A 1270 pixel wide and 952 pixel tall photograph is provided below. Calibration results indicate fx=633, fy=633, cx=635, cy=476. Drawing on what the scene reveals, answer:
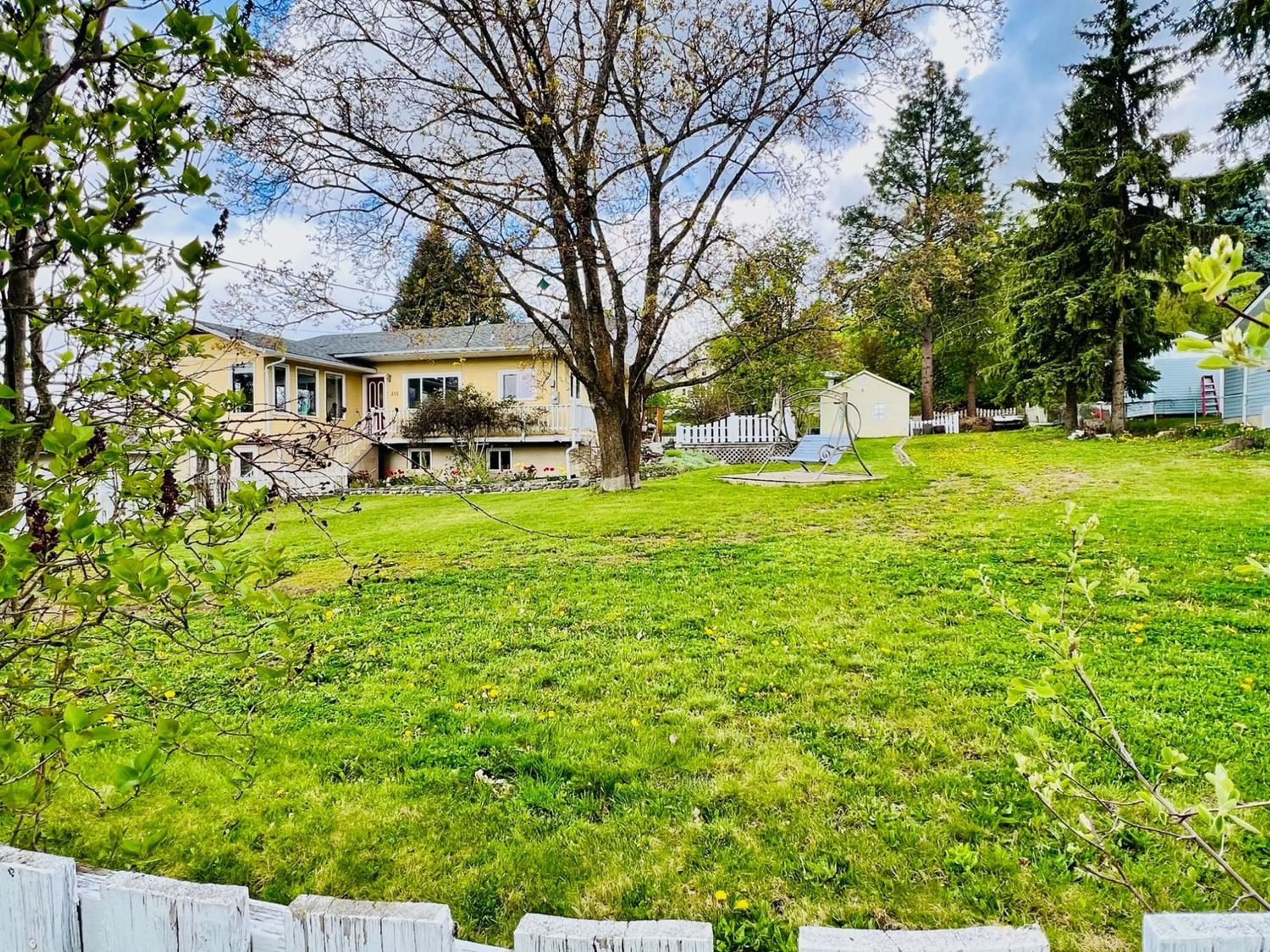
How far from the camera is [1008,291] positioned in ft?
67.2

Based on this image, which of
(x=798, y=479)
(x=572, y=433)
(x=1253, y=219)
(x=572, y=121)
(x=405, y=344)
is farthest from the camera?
(x=405, y=344)

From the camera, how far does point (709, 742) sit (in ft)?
9.16

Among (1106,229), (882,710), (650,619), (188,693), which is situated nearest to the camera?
(882,710)

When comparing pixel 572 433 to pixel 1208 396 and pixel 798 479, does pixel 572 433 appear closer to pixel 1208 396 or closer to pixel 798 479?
pixel 798 479

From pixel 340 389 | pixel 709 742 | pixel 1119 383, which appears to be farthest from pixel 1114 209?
pixel 340 389

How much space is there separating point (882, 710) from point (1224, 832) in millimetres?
2020

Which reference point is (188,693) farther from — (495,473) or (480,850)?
(495,473)

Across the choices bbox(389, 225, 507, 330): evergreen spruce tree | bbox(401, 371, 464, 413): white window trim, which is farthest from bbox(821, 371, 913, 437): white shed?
bbox(389, 225, 507, 330): evergreen spruce tree

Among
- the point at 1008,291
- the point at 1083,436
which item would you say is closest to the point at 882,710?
the point at 1083,436

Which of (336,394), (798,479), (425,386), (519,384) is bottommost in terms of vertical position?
(798,479)

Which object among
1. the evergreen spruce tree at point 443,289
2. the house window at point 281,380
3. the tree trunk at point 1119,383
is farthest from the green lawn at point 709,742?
the house window at point 281,380

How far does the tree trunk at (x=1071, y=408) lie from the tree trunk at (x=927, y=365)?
314 inches

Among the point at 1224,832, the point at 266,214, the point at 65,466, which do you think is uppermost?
the point at 266,214

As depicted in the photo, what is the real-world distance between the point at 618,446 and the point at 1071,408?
15.5 metres
